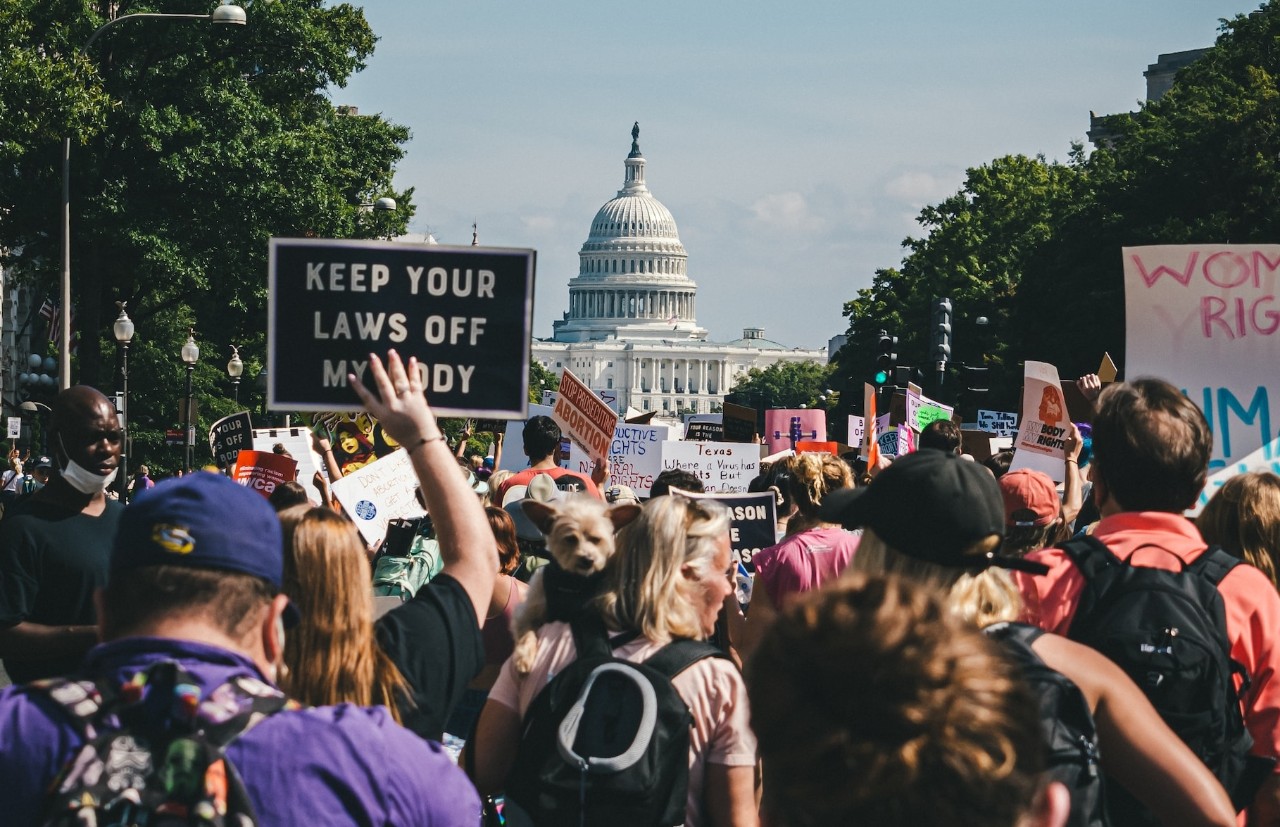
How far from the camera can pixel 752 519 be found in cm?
807

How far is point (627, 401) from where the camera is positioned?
192750mm

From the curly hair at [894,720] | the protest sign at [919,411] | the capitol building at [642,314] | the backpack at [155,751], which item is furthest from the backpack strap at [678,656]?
the capitol building at [642,314]

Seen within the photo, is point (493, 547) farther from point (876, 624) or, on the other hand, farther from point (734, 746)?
point (876, 624)

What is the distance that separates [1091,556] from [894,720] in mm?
1607

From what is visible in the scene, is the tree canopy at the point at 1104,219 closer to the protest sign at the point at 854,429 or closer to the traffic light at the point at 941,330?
the traffic light at the point at 941,330

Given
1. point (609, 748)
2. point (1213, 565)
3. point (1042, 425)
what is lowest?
point (609, 748)

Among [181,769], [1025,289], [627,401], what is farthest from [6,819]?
[627,401]

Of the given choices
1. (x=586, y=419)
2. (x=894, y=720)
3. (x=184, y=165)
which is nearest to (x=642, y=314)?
(x=184, y=165)

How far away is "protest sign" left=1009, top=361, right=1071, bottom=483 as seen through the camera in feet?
31.6

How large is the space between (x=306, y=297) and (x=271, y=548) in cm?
167

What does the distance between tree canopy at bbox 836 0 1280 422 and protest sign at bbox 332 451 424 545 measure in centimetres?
1483

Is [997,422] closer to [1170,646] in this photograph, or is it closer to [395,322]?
[395,322]

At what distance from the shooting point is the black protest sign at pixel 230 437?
13.2 meters

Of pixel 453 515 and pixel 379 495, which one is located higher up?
pixel 453 515
